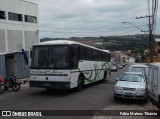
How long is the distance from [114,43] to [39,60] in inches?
2149

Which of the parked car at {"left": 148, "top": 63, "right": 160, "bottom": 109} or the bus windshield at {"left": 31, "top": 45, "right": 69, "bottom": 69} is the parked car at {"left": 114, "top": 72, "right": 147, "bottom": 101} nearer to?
the parked car at {"left": 148, "top": 63, "right": 160, "bottom": 109}

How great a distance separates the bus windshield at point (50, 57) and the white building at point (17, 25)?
19.2m

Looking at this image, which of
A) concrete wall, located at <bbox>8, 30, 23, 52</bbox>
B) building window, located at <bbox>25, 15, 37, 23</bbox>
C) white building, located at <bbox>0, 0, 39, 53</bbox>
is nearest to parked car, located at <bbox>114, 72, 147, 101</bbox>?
white building, located at <bbox>0, 0, 39, 53</bbox>

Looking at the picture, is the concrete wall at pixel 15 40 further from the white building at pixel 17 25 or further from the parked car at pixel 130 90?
the parked car at pixel 130 90

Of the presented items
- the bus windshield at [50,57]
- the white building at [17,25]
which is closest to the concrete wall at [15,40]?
the white building at [17,25]

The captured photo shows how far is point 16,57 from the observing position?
2877 centimetres

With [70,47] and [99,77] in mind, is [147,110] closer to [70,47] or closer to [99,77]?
[70,47]

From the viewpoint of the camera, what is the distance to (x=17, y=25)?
41.4m

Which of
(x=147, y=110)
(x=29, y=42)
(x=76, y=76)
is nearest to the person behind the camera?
(x=147, y=110)

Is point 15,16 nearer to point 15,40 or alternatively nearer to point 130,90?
point 15,40

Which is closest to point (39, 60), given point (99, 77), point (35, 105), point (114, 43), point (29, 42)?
point (35, 105)

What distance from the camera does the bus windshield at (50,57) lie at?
711 inches

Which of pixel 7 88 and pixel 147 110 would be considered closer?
pixel 147 110

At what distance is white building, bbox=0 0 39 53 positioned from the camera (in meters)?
38.3
